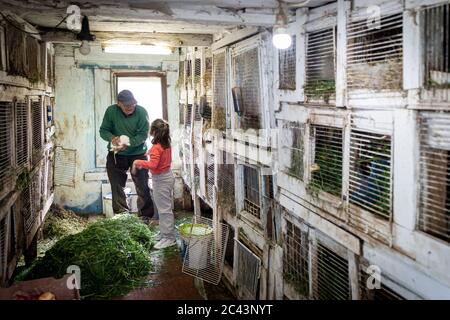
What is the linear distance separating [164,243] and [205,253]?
4.73ft

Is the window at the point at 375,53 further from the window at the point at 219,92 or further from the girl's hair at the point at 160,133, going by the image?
the girl's hair at the point at 160,133

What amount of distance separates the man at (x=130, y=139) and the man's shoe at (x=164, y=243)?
3.87 feet

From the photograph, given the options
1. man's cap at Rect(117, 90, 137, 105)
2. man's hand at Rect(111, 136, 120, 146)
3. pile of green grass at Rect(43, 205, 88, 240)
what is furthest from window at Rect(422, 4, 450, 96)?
pile of green grass at Rect(43, 205, 88, 240)

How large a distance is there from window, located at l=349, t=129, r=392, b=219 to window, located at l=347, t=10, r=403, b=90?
0.44 metres

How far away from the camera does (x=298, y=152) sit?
4.52 m

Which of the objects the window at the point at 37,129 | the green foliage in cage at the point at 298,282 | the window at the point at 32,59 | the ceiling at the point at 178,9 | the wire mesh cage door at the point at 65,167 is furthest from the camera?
the wire mesh cage door at the point at 65,167

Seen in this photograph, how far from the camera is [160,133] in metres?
7.45

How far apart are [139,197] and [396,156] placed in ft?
22.2

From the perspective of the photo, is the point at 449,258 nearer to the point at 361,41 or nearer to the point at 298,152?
the point at 361,41

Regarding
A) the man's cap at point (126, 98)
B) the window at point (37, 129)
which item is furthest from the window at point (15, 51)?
the man's cap at point (126, 98)

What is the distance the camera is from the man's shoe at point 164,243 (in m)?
7.83

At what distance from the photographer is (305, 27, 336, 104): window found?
3783 mm
